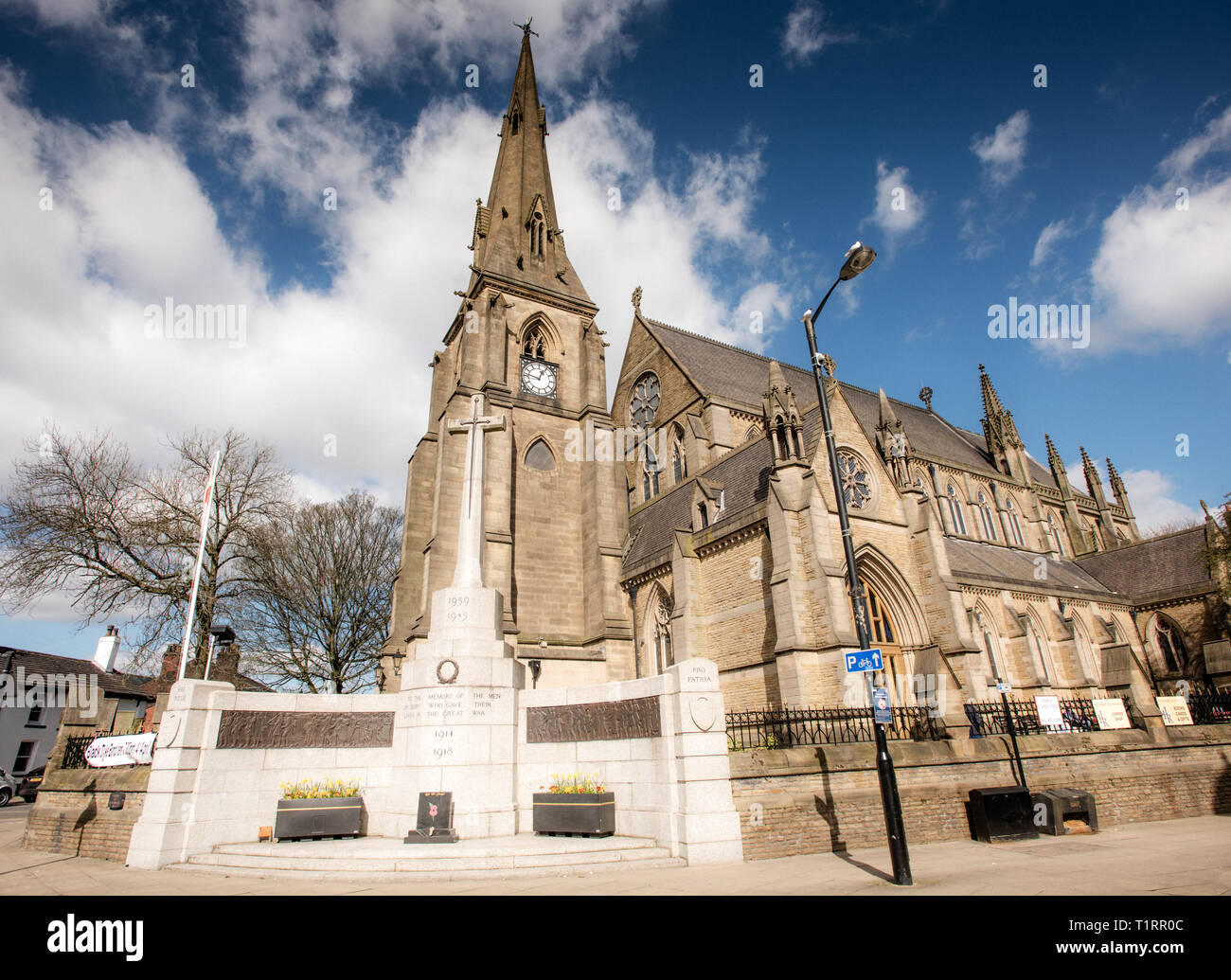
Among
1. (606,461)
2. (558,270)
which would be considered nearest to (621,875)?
(606,461)

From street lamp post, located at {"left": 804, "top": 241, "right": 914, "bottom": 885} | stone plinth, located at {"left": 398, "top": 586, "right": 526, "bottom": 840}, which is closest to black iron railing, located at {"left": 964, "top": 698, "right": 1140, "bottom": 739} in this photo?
street lamp post, located at {"left": 804, "top": 241, "right": 914, "bottom": 885}

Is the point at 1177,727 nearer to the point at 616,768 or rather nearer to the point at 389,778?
the point at 616,768

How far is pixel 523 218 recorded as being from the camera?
33094 millimetres

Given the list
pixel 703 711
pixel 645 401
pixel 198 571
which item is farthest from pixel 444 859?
pixel 645 401

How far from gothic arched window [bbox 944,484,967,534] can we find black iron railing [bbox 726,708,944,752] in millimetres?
21994

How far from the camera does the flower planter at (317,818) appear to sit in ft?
35.1

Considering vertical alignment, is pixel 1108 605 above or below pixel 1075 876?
above

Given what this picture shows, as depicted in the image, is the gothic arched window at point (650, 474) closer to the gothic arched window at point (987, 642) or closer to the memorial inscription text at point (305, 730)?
the gothic arched window at point (987, 642)

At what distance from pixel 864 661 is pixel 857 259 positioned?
5.92 meters

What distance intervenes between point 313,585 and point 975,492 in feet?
124

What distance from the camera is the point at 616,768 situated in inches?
447

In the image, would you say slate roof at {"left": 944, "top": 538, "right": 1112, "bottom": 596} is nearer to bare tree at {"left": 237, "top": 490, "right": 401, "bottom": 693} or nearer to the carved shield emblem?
the carved shield emblem

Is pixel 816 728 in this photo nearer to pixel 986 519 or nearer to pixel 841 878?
pixel 841 878

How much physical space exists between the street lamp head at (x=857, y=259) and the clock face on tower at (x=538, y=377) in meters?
19.9
